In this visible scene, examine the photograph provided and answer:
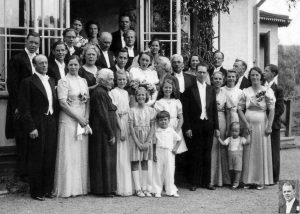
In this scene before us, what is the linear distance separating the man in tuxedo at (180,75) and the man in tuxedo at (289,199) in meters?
3.51

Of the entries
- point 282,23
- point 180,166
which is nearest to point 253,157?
point 180,166

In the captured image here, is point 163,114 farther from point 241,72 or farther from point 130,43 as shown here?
point 241,72

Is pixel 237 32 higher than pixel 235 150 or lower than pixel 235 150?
higher

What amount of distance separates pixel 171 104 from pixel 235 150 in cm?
125

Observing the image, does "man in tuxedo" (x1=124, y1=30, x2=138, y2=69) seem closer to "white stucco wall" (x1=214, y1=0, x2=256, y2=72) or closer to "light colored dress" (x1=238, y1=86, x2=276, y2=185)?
"light colored dress" (x1=238, y1=86, x2=276, y2=185)

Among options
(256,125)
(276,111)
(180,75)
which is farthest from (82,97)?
(276,111)

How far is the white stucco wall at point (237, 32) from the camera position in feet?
49.4

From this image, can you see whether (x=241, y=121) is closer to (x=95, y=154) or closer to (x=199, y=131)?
(x=199, y=131)

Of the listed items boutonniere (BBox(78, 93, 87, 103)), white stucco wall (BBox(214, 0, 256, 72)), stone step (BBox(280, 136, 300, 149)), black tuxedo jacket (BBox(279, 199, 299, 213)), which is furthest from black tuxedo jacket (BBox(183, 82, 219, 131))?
stone step (BBox(280, 136, 300, 149))

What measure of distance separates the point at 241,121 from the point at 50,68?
3010mm

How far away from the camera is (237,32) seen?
15234 millimetres

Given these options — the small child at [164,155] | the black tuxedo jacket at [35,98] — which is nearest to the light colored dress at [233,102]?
the small child at [164,155]

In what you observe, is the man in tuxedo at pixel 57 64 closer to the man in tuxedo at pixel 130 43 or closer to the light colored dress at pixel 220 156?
the man in tuxedo at pixel 130 43

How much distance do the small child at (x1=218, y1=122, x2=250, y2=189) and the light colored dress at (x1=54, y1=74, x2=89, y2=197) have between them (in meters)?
2.29
